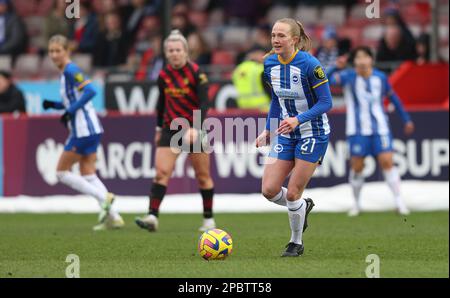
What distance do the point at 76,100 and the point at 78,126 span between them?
0.30 meters

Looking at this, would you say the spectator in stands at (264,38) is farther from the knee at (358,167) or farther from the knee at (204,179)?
the knee at (204,179)

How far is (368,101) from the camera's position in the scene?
569 inches

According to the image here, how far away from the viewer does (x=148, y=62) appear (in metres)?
20.0

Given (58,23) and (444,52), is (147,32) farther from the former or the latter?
(444,52)

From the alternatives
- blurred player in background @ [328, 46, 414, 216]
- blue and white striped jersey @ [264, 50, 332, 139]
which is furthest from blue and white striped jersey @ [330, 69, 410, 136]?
blue and white striped jersey @ [264, 50, 332, 139]

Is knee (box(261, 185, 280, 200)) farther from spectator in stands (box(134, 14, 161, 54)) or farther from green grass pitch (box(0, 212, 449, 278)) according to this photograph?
spectator in stands (box(134, 14, 161, 54))

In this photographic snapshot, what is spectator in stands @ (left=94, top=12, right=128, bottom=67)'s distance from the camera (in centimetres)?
2057

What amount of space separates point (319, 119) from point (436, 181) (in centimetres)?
622

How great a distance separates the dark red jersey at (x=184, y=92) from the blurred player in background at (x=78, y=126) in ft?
3.19

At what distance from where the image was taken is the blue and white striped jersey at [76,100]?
41.1 feet

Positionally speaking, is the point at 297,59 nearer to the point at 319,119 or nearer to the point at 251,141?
the point at 319,119

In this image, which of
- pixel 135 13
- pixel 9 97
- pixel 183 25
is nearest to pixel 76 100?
pixel 9 97

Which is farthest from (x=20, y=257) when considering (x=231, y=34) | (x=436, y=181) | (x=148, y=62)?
(x=231, y=34)

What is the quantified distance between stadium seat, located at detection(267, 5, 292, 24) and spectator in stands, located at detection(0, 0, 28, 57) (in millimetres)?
4798
